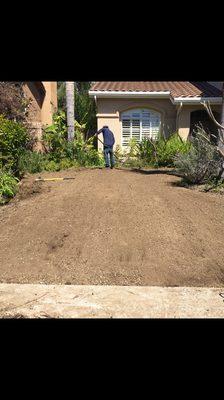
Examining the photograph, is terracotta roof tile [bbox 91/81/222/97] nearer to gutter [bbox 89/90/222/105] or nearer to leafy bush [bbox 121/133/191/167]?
gutter [bbox 89/90/222/105]

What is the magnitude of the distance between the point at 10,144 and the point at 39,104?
231 inches

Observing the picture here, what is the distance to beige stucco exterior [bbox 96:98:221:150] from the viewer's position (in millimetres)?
16969

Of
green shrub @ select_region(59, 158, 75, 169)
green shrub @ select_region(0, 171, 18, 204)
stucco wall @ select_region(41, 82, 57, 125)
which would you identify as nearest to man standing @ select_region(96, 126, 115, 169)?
green shrub @ select_region(59, 158, 75, 169)

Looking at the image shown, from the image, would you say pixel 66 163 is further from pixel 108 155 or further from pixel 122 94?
pixel 122 94

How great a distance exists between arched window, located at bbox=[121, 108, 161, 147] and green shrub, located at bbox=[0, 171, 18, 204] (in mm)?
7238

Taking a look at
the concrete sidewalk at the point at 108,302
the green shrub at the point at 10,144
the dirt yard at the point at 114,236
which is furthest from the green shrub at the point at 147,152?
the concrete sidewalk at the point at 108,302

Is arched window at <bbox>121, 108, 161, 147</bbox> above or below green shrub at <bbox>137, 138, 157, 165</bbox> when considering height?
above
